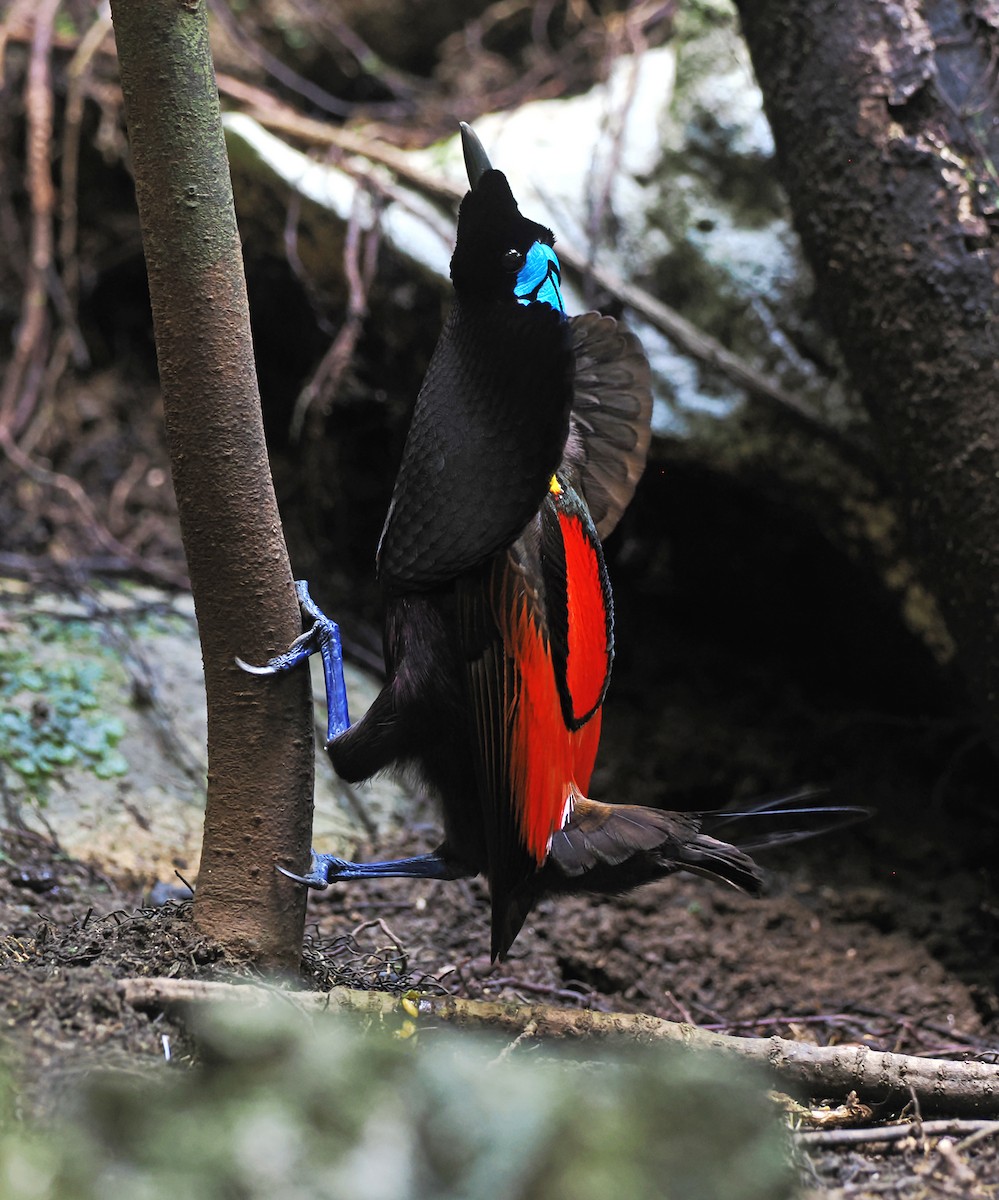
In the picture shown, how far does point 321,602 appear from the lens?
4000mm

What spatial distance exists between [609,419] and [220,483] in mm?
916

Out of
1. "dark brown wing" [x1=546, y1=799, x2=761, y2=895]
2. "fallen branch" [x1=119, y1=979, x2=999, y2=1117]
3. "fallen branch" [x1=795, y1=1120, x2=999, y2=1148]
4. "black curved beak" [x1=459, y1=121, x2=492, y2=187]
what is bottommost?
"fallen branch" [x1=795, y1=1120, x2=999, y2=1148]

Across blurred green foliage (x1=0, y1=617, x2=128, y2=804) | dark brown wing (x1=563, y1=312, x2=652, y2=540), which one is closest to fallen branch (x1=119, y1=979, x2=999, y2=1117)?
dark brown wing (x1=563, y1=312, x2=652, y2=540)

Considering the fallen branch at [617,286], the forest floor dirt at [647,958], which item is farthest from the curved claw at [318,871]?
the fallen branch at [617,286]

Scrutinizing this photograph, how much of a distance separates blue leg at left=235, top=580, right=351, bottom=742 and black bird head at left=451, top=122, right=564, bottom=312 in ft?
2.03

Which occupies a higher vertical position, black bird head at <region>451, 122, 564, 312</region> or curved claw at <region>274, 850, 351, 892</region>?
black bird head at <region>451, 122, 564, 312</region>

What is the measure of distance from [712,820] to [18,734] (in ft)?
5.61

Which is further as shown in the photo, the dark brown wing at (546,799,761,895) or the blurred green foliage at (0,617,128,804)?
the blurred green foliage at (0,617,128,804)

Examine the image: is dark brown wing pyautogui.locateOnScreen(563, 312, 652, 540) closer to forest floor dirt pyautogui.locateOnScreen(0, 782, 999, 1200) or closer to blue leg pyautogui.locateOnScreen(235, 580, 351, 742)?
blue leg pyautogui.locateOnScreen(235, 580, 351, 742)

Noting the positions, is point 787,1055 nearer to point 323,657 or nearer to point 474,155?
point 323,657

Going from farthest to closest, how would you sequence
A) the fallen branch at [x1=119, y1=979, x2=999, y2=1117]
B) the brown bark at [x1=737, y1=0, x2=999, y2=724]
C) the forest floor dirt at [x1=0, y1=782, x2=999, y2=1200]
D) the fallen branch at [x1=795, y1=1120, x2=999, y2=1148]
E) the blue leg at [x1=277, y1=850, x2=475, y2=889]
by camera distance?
the brown bark at [x1=737, y1=0, x2=999, y2=724]
the blue leg at [x1=277, y1=850, x2=475, y2=889]
the fallen branch at [x1=119, y1=979, x2=999, y2=1117]
the fallen branch at [x1=795, y1=1120, x2=999, y2=1148]
the forest floor dirt at [x1=0, y1=782, x2=999, y2=1200]

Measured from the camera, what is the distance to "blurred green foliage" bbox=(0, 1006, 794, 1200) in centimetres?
120

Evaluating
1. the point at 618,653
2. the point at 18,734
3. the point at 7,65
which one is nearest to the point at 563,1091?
the point at 18,734

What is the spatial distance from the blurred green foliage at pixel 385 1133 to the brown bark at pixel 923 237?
1.54m
